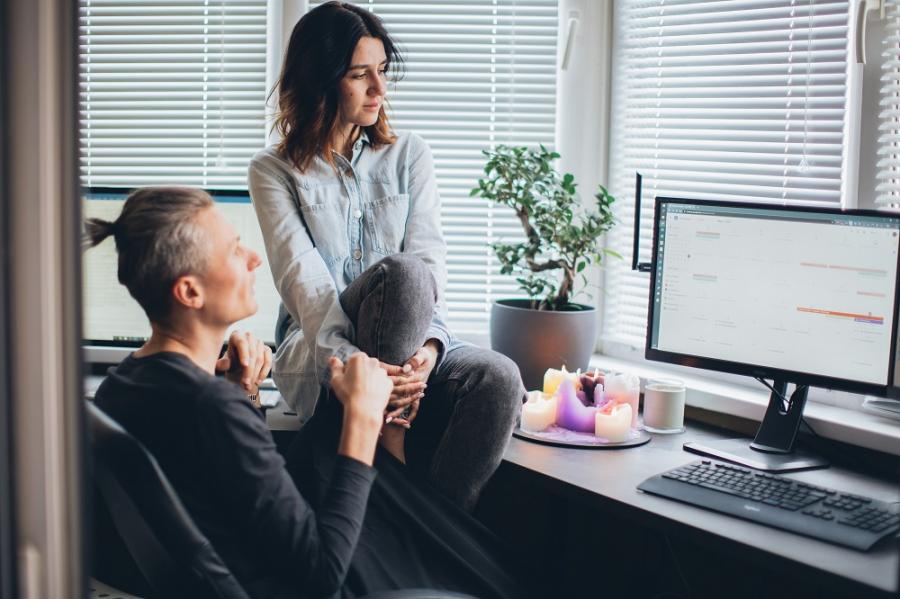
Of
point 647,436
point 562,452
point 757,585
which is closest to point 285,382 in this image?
point 562,452

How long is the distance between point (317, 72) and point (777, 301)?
117 cm

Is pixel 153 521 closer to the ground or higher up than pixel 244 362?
closer to the ground

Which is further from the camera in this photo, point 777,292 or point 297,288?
point 297,288

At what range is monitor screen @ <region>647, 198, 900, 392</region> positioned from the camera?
1844 millimetres

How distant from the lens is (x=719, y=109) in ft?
8.09

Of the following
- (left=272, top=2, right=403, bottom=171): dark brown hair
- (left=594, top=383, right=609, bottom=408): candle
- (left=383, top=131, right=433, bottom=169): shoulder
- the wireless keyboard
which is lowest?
the wireless keyboard

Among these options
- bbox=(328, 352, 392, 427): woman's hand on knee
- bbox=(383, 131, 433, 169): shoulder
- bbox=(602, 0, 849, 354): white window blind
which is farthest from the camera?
bbox=(383, 131, 433, 169): shoulder

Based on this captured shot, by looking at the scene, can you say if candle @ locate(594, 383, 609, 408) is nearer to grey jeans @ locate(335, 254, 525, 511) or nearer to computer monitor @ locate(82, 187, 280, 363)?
grey jeans @ locate(335, 254, 525, 511)

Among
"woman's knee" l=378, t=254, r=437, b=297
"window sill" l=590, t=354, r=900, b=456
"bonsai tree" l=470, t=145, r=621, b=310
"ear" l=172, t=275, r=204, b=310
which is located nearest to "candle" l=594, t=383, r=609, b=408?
"window sill" l=590, t=354, r=900, b=456

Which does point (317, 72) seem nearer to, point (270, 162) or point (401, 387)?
point (270, 162)

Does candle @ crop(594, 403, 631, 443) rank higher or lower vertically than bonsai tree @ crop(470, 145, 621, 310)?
lower

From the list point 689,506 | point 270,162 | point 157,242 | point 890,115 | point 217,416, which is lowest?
point 689,506

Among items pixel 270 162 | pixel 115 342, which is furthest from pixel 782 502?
pixel 115 342

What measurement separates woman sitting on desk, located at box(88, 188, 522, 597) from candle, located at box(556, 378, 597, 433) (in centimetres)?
67
